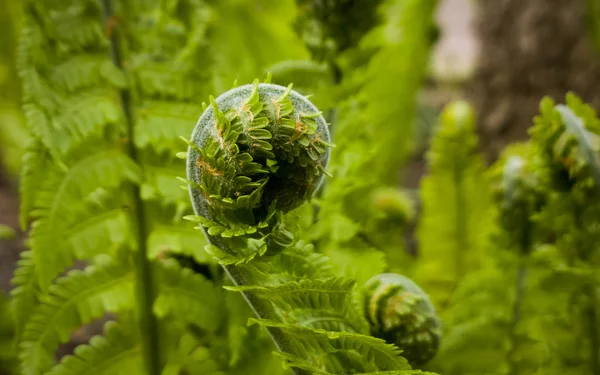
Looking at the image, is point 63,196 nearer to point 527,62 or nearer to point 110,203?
point 110,203

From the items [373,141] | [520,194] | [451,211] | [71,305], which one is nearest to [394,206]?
[451,211]

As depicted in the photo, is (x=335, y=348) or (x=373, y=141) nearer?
(x=335, y=348)

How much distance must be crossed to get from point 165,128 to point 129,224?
0.16 m

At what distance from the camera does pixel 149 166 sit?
105 cm

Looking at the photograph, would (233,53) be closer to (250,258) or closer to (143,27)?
A: (143,27)

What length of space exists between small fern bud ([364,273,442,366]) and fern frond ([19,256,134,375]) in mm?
416

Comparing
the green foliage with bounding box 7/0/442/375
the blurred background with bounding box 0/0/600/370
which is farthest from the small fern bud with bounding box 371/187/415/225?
the blurred background with bounding box 0/0/600/370

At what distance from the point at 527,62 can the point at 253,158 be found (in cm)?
229

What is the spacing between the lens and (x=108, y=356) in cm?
102

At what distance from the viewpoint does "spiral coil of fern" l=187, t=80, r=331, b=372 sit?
0.61 meters

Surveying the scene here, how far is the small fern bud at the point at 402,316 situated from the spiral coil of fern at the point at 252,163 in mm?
233

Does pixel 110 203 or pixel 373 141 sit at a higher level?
pixel 373 141

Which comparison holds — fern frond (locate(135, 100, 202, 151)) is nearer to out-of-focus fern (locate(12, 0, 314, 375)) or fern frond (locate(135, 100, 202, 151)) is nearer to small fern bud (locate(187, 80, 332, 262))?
out-of-focus fern (locate(12, 0, 314, 375))

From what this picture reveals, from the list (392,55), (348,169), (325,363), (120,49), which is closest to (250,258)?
(325,363)
